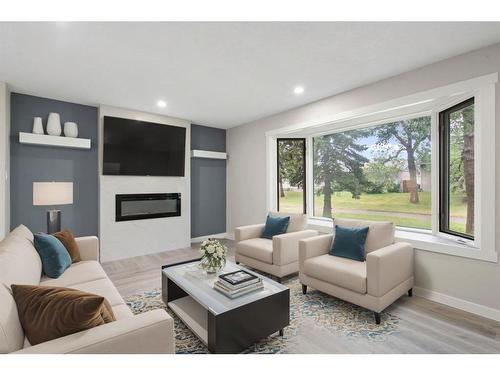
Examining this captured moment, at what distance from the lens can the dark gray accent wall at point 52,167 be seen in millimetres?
3562

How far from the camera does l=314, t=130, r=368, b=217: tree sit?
399cm

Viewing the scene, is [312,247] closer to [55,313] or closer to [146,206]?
[55,313]

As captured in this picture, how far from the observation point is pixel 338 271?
2430 mm

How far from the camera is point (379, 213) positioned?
372 cm

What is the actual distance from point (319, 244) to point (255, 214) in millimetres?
2178

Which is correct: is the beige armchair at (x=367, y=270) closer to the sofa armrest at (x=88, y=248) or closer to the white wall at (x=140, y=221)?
the sofa armrest at (x=88, y=248)

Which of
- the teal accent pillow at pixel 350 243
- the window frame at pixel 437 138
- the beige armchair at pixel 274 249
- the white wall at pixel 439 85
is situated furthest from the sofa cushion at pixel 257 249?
the white wall at pixel 439 85

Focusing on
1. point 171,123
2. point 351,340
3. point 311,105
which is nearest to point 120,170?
point 171,123

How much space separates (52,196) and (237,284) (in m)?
2.87

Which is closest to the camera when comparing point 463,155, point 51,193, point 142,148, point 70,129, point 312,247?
point 463,155

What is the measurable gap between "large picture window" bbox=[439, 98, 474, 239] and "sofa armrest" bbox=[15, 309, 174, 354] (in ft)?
10.1

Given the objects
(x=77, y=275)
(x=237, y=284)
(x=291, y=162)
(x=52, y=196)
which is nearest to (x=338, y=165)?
(x=291, y=162)

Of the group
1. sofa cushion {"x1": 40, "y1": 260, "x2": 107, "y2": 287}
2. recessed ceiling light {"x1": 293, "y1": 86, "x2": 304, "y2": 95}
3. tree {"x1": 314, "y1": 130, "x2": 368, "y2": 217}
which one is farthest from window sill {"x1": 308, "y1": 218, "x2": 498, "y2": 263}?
sofa cushion {"x1": 40, "y1": 260, "x2": 107, "y2": 287}
